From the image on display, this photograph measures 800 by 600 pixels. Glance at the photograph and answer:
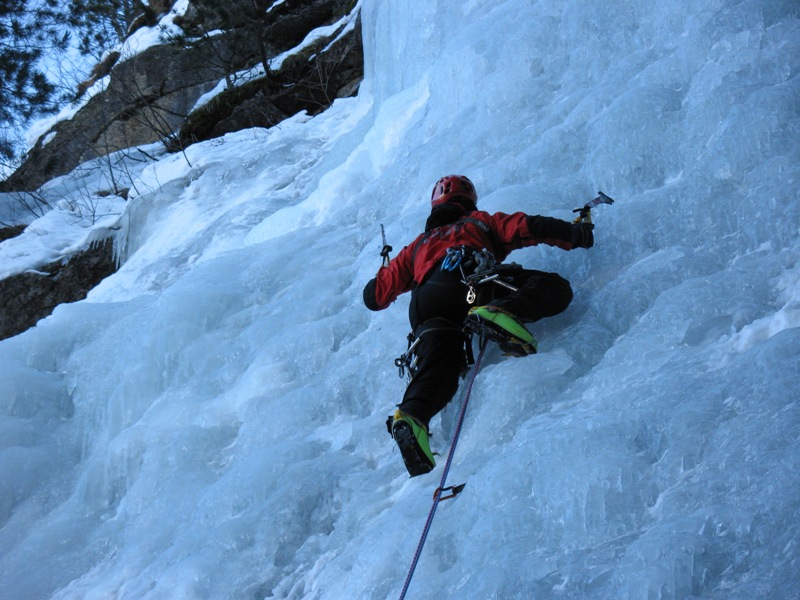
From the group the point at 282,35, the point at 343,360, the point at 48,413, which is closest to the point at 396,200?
the point at 343,360

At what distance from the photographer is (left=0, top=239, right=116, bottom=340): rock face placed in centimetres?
880

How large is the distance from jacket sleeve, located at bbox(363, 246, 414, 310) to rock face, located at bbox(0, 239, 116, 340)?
5788 mm

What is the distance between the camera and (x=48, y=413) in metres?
5.24

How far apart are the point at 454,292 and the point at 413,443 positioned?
31.1 inches

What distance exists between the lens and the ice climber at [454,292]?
302 centimetres

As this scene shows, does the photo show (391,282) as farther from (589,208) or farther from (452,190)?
(589,208)

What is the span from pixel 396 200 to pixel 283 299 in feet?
3.65

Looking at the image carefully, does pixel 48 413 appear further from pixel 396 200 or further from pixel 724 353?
pixel 724 353

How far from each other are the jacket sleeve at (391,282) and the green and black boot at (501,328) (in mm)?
780

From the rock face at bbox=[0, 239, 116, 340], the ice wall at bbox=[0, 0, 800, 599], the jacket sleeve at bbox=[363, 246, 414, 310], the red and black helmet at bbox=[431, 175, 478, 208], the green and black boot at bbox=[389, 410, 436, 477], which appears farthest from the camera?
the rock face at bbox=[0, 239, 116, 340]

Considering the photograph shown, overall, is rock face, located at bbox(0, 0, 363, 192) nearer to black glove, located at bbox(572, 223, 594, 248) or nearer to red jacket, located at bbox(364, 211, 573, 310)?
red jacket, located at bbox(364, 211, 573, 310)

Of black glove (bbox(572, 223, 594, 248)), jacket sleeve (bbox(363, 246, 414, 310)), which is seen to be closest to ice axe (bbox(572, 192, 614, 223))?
black glove (bbox(572, 223, 594, 248))

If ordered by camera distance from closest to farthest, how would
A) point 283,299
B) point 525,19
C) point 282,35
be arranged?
point 283,299 < point 525,19 < point 282,35

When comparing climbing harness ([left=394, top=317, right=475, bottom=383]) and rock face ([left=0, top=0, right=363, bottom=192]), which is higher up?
rock face ([left=0, top=0, right=363, bottom=192])
